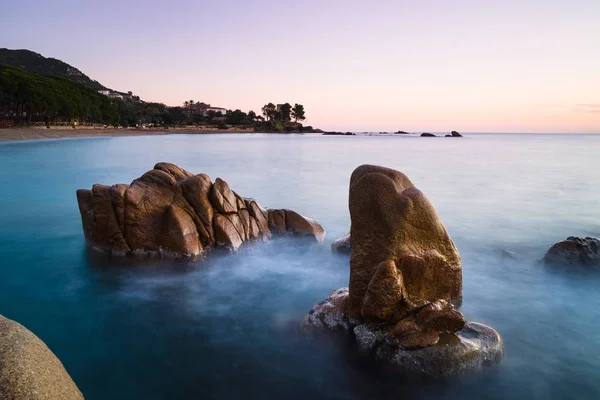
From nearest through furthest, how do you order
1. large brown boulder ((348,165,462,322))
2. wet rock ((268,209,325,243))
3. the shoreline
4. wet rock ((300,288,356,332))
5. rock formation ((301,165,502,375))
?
rock formation ((301,165,502,375)) < large brown boulder ((348,165,462,322)) < wet rock ((300,288,356,332)) < wet rock ((268,209,325,243)) < the shoreline

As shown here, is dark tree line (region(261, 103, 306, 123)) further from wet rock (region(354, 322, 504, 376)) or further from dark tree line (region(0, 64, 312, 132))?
wet rock (region(354, 322, 504, 376))

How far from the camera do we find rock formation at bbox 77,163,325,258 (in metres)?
12.4

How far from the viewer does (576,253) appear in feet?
40.6

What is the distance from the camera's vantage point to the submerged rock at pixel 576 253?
40.0ft

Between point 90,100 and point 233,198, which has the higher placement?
point 90,100

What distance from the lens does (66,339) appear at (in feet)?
28.4

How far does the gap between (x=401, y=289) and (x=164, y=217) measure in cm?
754

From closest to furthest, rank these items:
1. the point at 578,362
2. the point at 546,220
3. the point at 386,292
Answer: the point at 386,292
the point at 578,362
the point at 546,220

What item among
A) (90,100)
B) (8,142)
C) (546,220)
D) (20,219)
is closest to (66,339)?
(20,219)

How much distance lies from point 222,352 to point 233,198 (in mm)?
6501

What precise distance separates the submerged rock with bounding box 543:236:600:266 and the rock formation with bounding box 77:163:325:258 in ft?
29.3

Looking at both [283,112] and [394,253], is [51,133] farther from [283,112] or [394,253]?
[283,112]

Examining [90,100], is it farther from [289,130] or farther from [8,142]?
[289,130]

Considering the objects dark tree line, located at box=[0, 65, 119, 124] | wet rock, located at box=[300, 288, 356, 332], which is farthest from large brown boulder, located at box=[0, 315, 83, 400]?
dark tree line, located at box=[0, 65, 119, 124]
